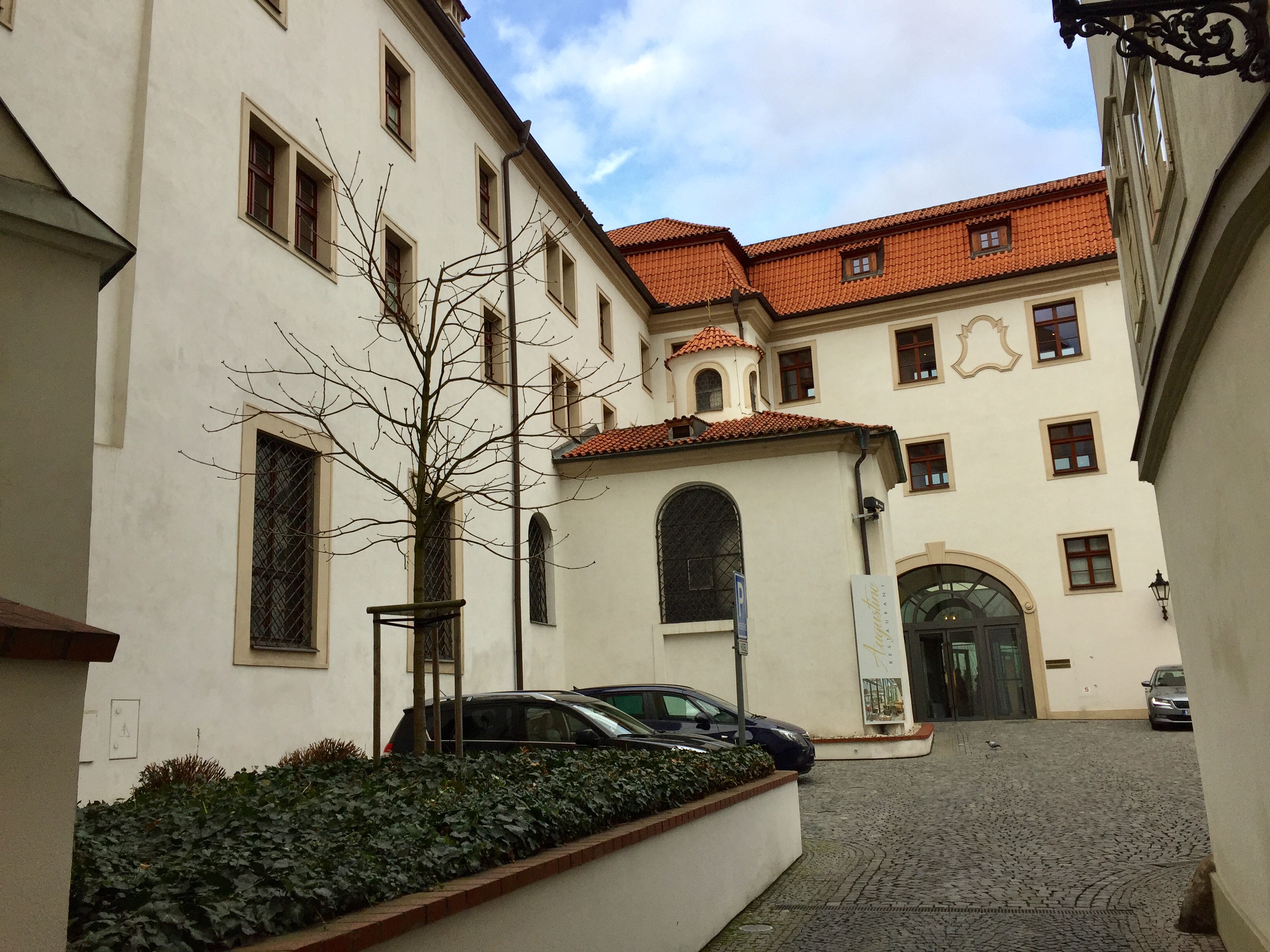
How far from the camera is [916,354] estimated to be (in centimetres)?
3147

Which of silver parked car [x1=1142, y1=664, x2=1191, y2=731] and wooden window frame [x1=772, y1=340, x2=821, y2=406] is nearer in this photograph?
silver parked car [x1=1142, y1=664, x2=1191, y2=731]

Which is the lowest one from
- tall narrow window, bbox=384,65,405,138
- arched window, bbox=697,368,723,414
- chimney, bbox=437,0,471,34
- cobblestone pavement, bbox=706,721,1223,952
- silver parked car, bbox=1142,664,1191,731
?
cobblestone pavement, bbox=706,721,1223,952

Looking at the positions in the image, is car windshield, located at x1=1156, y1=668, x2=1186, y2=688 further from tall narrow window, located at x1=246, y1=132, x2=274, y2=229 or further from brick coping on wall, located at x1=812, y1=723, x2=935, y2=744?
tall narrow window, located at x1=246, y1=132, x2=274, y2=229

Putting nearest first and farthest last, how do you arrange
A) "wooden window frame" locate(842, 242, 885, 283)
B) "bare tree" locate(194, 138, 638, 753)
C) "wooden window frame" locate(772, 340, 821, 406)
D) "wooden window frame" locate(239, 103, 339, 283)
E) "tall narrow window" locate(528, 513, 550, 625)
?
1. "bare tree" locate(194, 138, 638, 753)
2. "wooden window frame" locate(239, 103, 339, 283)
3. "tall narrow window" locate(528, 513, 550, 625)
4. "wooden window frame" locate(772, 340, 821, 406)
5. "wooden window frame" locate(842, 242, 885, 283)

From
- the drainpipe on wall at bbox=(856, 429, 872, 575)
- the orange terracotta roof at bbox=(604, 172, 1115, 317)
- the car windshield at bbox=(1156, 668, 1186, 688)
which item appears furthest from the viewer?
the orange terracotta roof at bbox=(604, 172, 1115, 317)

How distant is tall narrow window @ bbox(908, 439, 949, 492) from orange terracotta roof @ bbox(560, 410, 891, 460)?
24.6 ft

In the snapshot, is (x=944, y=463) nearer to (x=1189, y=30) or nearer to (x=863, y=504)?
(x=863, y=504)

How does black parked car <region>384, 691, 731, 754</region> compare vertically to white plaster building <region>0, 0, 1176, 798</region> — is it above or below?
below

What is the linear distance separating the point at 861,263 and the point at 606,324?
9456 mm

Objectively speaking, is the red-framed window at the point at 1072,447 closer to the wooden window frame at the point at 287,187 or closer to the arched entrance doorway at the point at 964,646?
the arched entrance doorway at the point at 964,646

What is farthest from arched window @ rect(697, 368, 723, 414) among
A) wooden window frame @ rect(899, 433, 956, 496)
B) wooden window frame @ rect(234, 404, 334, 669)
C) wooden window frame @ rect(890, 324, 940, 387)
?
wooden window frame @ rect(234, 404, 334, 669)

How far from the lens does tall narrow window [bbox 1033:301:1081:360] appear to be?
29.9 meters

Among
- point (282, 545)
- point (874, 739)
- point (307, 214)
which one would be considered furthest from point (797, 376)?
point (282, 545)

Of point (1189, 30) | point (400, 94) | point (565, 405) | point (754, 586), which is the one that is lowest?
point (754, 586)
